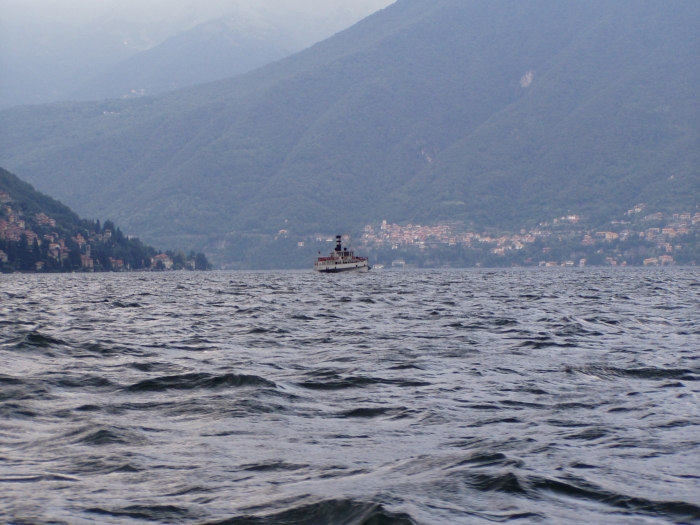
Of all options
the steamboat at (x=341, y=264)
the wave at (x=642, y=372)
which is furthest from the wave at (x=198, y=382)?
the steamboat at (x=341, y=264)

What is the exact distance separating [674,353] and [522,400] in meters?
8.90

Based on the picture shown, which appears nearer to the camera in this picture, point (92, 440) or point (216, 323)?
point (92, 440)

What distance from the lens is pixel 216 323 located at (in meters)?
34.2

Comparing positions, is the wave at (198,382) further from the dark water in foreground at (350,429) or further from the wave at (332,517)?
the wave at (332,517)

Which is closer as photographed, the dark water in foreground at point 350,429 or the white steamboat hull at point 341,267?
the dark water in foreground at point 350,429

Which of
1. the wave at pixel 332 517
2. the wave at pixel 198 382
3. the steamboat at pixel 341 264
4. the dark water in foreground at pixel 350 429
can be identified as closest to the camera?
the wave at pixel 332 517

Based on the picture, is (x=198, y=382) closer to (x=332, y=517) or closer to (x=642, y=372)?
(x=642, y=372)

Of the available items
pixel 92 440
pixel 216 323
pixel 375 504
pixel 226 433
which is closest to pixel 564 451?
pixel 375 504

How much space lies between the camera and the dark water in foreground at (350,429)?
8867mm

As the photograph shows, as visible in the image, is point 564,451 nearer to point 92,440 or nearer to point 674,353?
point 92,440

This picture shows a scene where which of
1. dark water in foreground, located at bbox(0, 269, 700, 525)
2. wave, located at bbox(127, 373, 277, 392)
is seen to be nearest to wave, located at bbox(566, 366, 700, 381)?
dark water in foreground, located at bbox(0, 269, 700, 525)

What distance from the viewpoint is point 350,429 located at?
1295 centimetres

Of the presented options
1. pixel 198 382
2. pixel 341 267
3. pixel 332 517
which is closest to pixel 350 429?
pixel 332 517

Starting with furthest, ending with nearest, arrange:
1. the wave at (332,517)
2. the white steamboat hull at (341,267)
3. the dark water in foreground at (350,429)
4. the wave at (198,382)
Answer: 1. the white steamboat hull at (341,267)
2. the wave at (198,382)
3. the dark water in foreground at (350,429)
4. the wave at (332,517)
